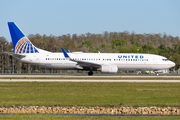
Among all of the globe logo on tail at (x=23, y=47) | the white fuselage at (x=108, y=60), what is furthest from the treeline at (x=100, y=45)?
the globe logo on tail at (x=23, y=47)

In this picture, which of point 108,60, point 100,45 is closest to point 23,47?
point 108,60

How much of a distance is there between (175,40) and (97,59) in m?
139

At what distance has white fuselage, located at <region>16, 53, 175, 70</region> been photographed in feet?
142

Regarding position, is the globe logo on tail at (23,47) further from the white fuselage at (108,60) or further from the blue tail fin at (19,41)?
the white fuselage at (108,60)

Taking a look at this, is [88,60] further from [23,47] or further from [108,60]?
[23,47]

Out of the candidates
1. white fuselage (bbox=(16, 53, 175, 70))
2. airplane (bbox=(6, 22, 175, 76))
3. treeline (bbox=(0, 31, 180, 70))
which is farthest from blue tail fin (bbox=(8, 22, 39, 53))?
treeline (bbox=(0, 31, 180, 70))

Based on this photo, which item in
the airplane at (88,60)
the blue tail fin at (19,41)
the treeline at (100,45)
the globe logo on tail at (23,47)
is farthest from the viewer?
the treeline at (100,45)

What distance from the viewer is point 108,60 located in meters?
43.3

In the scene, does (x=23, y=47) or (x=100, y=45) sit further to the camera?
(x=100, y=45)

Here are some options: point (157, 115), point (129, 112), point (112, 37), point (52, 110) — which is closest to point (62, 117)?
point (52, 110)

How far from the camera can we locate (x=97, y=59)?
43.6 metres

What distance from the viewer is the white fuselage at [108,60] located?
4316 centimetres

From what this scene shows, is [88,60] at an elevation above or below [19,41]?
below

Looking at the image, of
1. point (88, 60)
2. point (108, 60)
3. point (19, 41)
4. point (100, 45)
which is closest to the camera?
point (108, 60)
